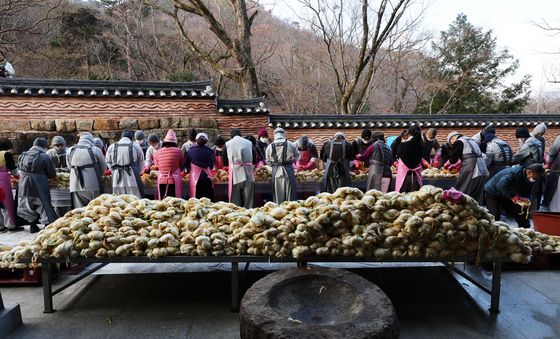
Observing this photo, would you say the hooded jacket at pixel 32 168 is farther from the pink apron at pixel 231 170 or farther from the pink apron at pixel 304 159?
the pink apron at pixel 304 159

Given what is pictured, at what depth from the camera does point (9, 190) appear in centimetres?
621

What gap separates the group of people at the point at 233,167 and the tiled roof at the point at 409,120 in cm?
613

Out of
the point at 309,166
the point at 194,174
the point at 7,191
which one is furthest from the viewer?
the point at 309,166

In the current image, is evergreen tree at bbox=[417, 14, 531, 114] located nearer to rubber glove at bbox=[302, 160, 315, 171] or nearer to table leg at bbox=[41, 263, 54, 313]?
rubber glove at bbox=[302, 160, 315, 171]

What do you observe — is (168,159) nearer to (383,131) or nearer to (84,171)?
(84,171)

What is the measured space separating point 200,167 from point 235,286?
3586 millimetres

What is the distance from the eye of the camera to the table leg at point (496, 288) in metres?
3.18

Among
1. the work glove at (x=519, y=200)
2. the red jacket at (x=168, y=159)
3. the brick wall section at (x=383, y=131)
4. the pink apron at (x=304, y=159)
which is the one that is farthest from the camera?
the brick wall section at (x=383, y=131)

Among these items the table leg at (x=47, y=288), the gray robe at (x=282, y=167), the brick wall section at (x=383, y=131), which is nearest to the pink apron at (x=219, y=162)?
the gray robe at (x=282, y=167)

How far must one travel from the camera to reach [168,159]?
20.2ft

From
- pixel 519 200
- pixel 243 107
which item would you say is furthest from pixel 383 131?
pixel 519 200

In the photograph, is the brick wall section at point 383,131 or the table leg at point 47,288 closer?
the table leg at point 47,288

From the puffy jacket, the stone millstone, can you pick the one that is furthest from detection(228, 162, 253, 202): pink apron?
the puffy jacket

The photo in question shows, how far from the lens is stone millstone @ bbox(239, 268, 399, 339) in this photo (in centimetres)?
199
